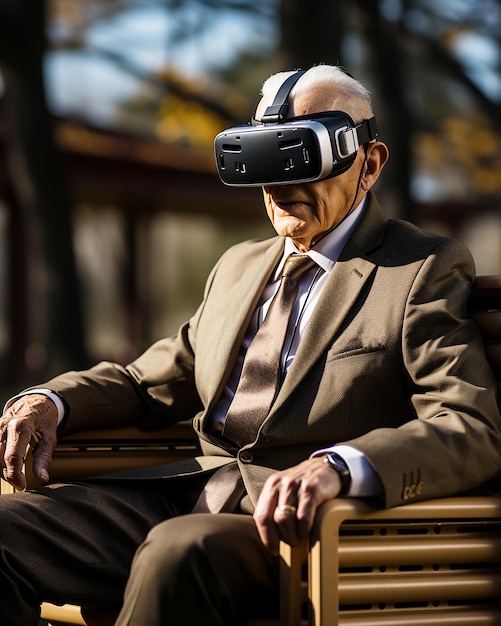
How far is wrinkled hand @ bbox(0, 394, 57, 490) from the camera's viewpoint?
3119mm

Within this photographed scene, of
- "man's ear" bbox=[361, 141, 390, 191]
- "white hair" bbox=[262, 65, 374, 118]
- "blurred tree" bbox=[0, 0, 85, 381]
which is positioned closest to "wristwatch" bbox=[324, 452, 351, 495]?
"man's ear" bbox=[361, 141, 390, 191]

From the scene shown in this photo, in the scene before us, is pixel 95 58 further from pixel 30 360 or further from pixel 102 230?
pixel 102 230

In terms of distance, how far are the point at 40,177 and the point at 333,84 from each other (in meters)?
7.62

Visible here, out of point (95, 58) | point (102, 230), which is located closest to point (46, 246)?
point (95, 58)

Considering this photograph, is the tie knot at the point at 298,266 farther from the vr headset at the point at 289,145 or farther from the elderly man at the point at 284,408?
the vr headset at the point at 289,145

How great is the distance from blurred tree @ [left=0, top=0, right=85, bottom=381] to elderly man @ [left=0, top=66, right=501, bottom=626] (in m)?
7.22

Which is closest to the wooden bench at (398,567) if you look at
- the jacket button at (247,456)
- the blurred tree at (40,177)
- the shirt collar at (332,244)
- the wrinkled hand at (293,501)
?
the wrinkled hand at (293,501)

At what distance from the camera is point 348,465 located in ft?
8.25

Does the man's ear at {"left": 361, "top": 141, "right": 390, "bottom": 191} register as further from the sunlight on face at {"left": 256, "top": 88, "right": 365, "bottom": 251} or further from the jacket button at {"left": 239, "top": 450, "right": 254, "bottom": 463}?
the jacket button at {"left": 239, "top": 450, "right": 254, "bottom": 463}

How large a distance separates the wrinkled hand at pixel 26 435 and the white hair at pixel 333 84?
1117 millimetres

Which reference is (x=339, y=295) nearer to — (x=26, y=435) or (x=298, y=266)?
(x=298, y=266)

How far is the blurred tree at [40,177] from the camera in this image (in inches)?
402

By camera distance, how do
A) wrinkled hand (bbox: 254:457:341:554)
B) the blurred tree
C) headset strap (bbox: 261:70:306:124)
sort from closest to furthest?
1. wrinkled hand (bbox: 254:457:341:554)
2. headset strap (bbox: 261:70:306:124)
3. the blurred tree

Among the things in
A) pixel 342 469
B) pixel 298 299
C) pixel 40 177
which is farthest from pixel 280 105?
pixel 40 177
